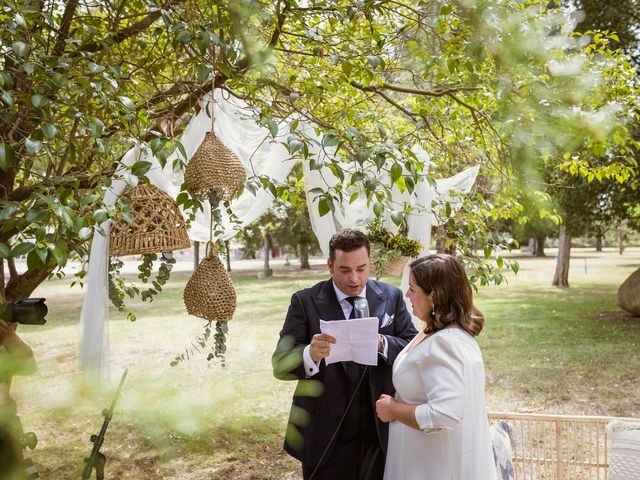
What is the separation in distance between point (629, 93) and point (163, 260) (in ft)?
13.6

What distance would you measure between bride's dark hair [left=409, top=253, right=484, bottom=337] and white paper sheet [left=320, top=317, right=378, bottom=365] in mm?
255

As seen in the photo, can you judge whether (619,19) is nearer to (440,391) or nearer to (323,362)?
(323,362)

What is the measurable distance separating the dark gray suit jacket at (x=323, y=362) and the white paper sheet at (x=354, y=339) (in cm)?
20

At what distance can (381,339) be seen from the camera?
9.16 ft

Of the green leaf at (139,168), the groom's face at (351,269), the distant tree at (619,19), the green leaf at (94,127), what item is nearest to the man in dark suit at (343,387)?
the groom's face at (351,269)

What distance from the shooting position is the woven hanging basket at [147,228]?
3.07m

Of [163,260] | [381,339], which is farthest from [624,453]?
[163,260]

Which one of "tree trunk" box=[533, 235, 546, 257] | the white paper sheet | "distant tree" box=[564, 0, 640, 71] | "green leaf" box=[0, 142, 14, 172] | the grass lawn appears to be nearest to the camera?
the grass lawn

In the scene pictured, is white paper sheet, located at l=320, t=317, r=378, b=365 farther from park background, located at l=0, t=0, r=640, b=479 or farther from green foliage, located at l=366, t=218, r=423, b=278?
green foliage, located at l=366, t=218, r=423, b=278

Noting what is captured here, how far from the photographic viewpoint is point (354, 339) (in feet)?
8.32

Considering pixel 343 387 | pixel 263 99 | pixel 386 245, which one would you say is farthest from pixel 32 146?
pixel 386 245

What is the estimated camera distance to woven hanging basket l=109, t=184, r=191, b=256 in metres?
3.07

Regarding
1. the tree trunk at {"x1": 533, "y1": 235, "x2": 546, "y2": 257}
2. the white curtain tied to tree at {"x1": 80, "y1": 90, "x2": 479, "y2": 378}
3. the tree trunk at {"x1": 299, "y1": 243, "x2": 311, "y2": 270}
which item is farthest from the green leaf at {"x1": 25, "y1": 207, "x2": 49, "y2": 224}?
the tree trunk at {"x1": 533, "y1": 235, "x2": 546, "y2": 257}

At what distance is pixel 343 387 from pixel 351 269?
22.1 inches
